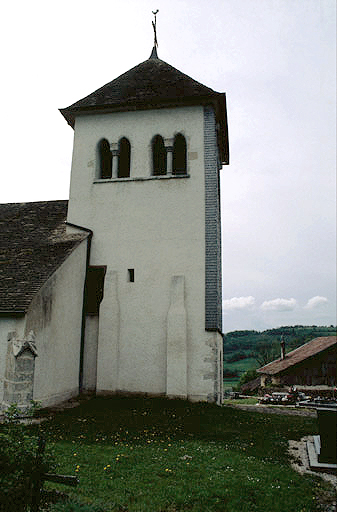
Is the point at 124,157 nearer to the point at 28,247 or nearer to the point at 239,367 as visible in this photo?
the point at 28,247

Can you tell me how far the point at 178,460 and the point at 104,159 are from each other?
527 inches

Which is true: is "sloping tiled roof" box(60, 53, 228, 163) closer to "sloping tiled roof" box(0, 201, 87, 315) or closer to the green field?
"sloping tiled roof" box(0, 201, 87, 315)

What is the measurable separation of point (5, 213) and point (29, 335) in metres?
8.87

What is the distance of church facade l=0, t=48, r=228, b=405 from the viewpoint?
46.8 feet

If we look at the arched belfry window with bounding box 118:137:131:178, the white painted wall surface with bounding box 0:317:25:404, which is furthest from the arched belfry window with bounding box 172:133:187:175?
the white painted wall surface with bounding box 0:317:25:404

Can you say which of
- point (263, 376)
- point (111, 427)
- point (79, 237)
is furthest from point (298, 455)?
point (263, 376)

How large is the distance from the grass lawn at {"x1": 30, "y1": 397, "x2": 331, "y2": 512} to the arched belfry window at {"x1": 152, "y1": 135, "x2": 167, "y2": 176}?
9.38m

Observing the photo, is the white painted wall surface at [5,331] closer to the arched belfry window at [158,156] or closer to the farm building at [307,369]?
the arched belfry window at [158,156]

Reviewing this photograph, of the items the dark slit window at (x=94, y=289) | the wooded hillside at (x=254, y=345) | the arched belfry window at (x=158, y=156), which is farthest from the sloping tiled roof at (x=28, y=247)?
the wooded hillside at (x=254, y=345)

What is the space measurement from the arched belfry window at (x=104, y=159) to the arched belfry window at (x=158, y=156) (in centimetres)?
206

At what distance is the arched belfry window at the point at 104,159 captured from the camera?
17.9 m

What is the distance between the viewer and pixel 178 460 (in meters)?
7.89

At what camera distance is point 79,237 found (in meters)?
16.0

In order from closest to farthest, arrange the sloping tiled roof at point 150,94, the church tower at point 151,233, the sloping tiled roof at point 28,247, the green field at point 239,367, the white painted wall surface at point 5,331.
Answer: the white painted wall surface at point 5,331 < the sloping tiled roof at point 28,247 < the church tower at point 151,233 < the sloping tiled roof at point 150,94 < the green field at point 239,367
